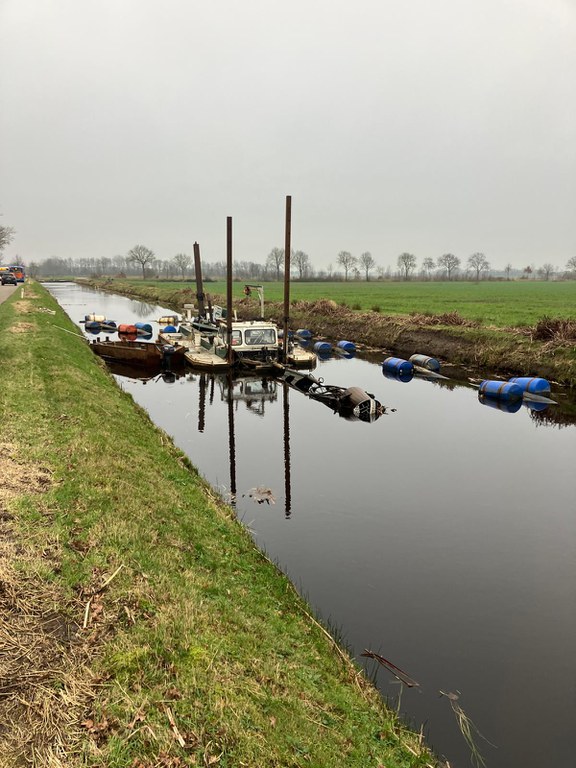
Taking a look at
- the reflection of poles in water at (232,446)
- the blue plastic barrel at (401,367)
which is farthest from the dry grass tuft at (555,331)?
the reflection of poles in water at (232,446)

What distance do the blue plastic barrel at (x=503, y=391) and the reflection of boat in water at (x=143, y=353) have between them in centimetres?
1752

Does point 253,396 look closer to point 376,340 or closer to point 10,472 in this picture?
point 10,472

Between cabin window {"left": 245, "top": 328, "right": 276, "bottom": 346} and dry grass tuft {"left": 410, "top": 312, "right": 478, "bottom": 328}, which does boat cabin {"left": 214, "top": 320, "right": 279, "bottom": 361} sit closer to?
cabin window {"left": 245, "top": 328, "right": 276, "bottom": 346}

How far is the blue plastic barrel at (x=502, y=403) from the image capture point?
2094 cm

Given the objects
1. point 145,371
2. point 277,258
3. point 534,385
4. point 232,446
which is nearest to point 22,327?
point 145,371

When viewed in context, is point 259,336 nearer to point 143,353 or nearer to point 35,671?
point 143,353

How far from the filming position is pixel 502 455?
15430 millimetres

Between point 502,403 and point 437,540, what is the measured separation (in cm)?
1367

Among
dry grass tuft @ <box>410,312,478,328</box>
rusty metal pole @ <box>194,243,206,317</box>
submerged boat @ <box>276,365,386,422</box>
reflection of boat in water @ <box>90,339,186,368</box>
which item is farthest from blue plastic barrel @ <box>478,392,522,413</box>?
rusty metal pole @ <box>194,243,206,317</box>

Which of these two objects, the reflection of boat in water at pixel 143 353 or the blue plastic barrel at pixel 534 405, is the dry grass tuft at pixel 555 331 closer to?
the blue plastic barrel at pixel 534 405

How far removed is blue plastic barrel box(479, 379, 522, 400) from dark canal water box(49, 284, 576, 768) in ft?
3.88

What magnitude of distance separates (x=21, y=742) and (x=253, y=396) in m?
19.1

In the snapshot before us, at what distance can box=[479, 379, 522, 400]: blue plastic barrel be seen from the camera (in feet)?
69.6

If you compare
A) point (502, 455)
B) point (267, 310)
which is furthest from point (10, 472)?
point (267, 310)
